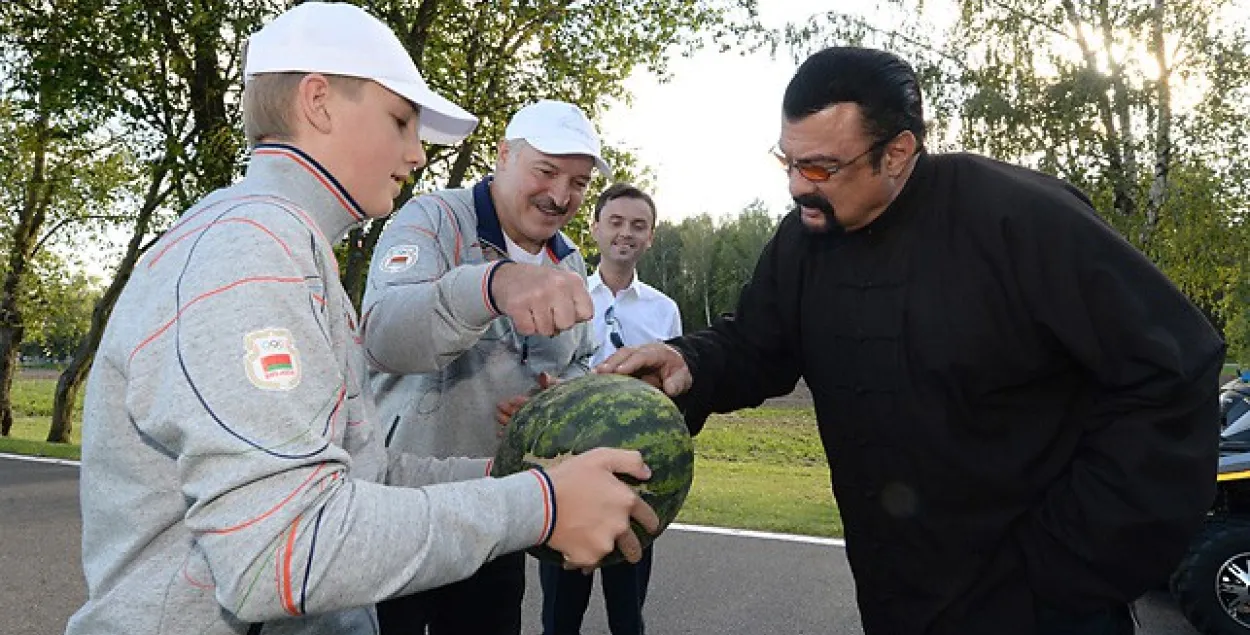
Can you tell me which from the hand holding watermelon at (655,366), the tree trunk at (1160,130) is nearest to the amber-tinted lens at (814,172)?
the hand holding watermelon at (655,366)

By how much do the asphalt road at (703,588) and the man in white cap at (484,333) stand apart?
2.79 metres

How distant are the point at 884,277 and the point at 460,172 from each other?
56.6 ft

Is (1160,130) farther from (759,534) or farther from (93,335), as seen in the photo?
(93,335)

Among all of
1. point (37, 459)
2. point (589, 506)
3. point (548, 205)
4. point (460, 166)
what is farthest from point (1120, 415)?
point (460, 166)

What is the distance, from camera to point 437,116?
2.24 metres

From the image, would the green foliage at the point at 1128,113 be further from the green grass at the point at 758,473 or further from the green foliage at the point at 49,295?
the green foliage at the point at 49,295

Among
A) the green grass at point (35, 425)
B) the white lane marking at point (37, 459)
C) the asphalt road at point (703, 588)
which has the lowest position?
the green grass at point (35, 425)

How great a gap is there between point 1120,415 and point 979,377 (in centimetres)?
36

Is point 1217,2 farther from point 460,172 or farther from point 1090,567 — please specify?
point 1090,567

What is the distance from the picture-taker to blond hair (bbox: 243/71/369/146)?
1.86 meters

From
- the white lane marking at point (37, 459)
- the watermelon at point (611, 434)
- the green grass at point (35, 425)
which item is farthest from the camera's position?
the green grass at point (35, 425)

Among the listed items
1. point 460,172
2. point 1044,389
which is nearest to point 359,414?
point 1044,389

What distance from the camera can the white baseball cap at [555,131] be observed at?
3.59 m

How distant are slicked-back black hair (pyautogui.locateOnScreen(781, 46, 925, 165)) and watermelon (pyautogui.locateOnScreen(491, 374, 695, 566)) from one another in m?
0.99
